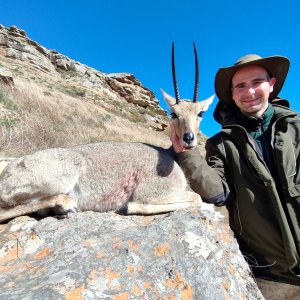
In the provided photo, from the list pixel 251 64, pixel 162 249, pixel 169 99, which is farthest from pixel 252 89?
pixel 162 249

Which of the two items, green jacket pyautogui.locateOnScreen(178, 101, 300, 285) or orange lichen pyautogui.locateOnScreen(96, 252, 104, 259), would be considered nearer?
orange lichen pyautogui.locateOnScreen(96, 252, 104, 259)

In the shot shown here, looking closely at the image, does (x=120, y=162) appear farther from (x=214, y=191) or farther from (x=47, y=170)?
(x=214, y=191)

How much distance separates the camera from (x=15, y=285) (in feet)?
8.02

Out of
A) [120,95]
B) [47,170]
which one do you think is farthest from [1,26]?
[47,170]

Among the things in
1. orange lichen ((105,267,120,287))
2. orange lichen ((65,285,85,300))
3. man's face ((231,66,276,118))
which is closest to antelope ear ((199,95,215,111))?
man's face ((231,66,276,118))

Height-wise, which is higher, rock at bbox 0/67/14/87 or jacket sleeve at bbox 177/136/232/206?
rock at bbox 0/67/14/87

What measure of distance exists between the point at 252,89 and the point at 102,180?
2.57m

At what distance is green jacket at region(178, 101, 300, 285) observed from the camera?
4062 mm

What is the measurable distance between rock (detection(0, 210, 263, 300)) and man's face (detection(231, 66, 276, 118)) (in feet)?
6.09

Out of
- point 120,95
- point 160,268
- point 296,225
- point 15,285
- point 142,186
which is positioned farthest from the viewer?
point 120,95

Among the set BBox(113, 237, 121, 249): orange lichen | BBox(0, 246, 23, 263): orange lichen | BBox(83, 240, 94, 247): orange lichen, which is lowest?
BBox(0, 246, 23, 263): orange lichen

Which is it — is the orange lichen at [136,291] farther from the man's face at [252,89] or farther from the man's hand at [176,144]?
the man's face at [252,89]

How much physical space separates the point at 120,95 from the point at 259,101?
49.8 m

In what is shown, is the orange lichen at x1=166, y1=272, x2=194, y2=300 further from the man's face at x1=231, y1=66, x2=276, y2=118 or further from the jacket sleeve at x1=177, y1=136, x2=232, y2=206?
the man's face at x1=231, y1=66, x2=276, y2=118
